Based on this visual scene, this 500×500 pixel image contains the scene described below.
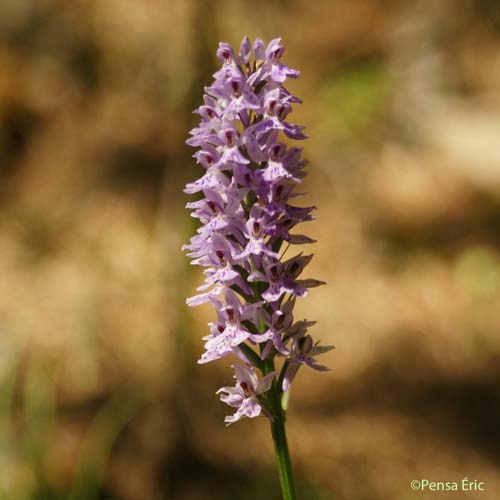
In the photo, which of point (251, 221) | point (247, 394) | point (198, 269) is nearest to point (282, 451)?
point (247, 394)

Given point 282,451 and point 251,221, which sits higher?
point 251,221

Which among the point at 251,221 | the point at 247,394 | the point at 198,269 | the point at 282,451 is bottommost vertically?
the point at 282,451

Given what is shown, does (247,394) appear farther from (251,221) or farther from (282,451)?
(251,221)

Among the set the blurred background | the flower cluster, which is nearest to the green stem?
the flower cluster

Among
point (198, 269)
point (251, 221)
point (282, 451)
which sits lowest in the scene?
point (282, 451)

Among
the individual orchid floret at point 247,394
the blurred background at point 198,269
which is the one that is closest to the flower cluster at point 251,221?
the individual orchid floret at point 247,394

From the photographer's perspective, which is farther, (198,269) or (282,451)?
(198,269)

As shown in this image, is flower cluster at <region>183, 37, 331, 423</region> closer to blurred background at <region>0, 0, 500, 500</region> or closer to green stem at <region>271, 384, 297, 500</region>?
green stem at <region>271, 384, 297, 500</region>
